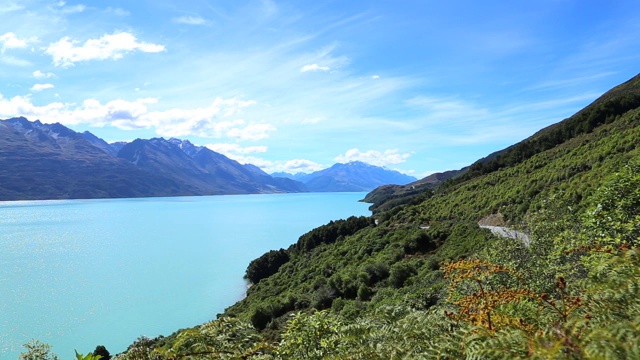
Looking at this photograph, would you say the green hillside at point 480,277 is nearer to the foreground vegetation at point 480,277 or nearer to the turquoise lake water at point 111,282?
the foreground vegetation at point 480,277

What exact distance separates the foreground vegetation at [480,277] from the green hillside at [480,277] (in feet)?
0.10

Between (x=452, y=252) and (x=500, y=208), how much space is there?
594 inches

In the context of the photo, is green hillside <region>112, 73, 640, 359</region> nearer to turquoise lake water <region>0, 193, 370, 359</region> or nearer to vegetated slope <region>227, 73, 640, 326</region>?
vegetated slope <region>227, 73, 640, 326</region>

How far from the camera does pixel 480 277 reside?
529cm

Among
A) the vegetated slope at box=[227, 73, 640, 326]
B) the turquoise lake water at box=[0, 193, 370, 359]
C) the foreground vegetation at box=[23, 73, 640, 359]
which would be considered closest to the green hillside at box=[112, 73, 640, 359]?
the foreground vegetation at box=[23, 73, 640, 359]

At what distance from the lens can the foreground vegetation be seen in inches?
147

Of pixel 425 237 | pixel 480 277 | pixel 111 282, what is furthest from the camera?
pixel 111 282

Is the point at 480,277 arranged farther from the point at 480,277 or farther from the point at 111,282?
the point at 111,282

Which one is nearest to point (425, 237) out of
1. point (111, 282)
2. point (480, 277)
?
point (480, 277)

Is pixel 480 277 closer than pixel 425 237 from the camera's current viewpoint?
Yes

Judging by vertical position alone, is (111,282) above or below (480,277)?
below

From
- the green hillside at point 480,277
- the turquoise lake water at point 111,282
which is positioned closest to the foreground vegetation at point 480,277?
the green hillside at point 480,277

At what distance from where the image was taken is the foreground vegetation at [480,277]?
12.2 ft

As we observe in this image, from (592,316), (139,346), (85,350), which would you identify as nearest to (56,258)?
(85,350)
